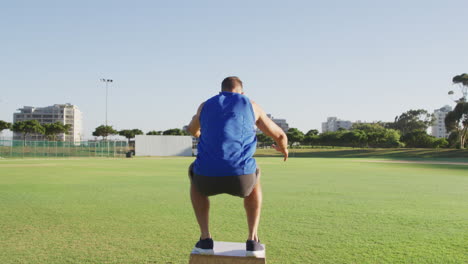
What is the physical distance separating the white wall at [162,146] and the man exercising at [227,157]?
215ft

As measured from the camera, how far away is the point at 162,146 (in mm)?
68062

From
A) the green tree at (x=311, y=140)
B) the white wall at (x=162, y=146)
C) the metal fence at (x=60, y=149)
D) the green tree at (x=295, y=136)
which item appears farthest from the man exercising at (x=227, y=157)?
the green tree at (x=311, y=140)

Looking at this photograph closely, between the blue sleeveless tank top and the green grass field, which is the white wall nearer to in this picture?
the green grass field

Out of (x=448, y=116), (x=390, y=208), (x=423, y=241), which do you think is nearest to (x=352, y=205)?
(x=390, y=208)

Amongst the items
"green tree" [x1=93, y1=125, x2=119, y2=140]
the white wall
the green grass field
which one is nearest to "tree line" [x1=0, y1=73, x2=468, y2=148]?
"green tree" [x1=93, y1=125, x2=119, y2=140]

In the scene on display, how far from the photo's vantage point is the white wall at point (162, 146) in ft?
220

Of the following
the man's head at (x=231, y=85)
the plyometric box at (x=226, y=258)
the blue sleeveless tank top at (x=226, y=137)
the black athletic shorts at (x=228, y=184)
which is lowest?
the plyometric box at (x=226, y=258)

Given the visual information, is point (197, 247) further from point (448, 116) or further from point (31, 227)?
point (448, 116)

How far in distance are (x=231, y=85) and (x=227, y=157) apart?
2.23ft

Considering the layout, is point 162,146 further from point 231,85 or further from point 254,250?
point 254,250

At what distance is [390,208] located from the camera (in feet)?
27.3

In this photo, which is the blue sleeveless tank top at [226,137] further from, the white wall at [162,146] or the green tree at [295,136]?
the green tree at [295,136]

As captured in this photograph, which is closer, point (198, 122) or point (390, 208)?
point (198, 122)

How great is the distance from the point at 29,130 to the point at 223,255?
333 feet
